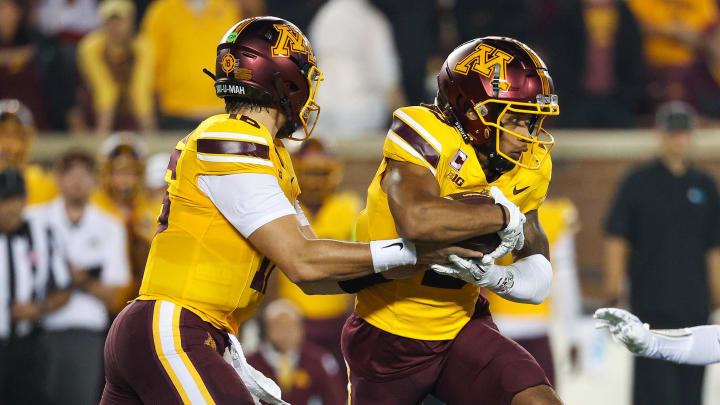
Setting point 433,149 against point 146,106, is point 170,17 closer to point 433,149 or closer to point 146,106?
point 146,106

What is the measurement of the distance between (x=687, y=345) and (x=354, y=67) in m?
5.41

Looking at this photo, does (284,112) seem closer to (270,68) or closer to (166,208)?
(270,68)

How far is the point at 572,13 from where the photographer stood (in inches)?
369

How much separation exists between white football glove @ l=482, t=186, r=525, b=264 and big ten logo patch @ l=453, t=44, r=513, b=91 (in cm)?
42

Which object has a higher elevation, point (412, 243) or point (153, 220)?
point (412, 243)

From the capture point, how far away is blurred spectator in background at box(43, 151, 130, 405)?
663 centimetres

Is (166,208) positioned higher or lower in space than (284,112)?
lower

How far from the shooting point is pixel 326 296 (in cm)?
744

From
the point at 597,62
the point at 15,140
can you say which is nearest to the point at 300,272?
the point at 15,140

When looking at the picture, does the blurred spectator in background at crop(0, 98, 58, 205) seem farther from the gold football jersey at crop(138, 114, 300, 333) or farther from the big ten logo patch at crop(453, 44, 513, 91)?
the big ten logo patch at crop(453, 44, 513, 91)

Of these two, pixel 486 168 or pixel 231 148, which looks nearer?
pixel 231 148

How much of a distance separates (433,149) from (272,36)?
0.64m

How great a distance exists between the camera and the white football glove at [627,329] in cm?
410

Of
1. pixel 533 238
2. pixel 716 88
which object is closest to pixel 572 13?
pixel 716 88
